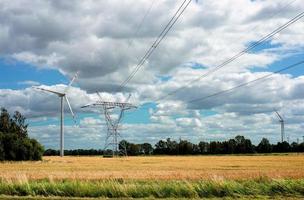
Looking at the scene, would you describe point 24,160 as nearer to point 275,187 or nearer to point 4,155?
point 4,155

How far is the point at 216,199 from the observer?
26078mm

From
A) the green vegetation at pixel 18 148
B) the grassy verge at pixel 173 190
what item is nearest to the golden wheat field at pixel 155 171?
the grassy verge at pixel 173 190

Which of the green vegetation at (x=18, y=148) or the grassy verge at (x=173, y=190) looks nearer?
the grassy verge at (x=173, y=190)

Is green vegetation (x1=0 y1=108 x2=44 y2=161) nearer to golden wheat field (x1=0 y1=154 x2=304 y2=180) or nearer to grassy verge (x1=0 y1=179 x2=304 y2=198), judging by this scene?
golden wheat field (x1=0 y1=154 x2=304 y2=180)

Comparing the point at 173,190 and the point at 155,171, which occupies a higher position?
the point at 173,190

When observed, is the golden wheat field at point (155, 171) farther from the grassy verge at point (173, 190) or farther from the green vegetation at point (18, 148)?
the green vegetation at point (18, 148)

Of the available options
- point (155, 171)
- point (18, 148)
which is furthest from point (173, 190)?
point (18, 148)

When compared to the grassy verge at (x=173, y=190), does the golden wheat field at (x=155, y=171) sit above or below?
below

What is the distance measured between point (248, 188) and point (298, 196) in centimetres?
301

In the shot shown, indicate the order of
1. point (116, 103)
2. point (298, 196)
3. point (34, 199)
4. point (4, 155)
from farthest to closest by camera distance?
point (116, 103), point (4, 155), point (298, 196), point (34, 199)

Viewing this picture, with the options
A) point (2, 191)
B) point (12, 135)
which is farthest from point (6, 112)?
point (2, 191)

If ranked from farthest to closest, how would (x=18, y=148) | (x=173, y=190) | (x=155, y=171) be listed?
(x=18, y=148)
(x=155, y=171)
(x=173, y=190)

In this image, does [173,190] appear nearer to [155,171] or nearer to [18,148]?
[155,171]

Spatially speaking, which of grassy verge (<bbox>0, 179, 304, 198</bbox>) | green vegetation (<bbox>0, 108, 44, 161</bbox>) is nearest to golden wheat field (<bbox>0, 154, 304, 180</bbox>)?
grassy verge (<bbox>0, 179, 304, 198</bbox>)
